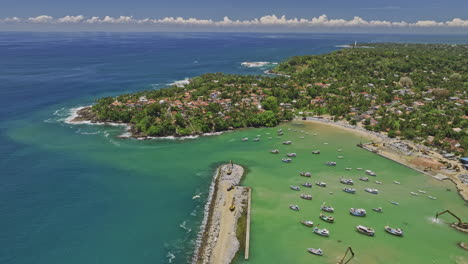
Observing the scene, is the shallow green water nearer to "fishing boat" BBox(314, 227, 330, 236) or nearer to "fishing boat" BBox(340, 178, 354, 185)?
"fishing boat" BBox(314, 227, 330, 236)

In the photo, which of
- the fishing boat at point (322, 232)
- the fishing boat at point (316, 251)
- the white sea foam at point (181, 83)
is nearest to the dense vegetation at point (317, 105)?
the white sea foam at point (181, 83)

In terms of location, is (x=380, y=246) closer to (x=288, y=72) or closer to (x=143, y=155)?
(x=143, y=155)

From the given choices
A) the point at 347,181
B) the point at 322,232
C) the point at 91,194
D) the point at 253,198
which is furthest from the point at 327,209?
the point at 91,194

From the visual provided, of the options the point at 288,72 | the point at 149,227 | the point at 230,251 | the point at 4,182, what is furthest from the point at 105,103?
the point at 288,72

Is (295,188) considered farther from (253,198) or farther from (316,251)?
(316,251)

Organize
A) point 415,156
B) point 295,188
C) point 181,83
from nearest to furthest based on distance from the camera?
point 295,188 → point 415,156 → point 181,83

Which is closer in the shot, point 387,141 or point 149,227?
point 149,227
